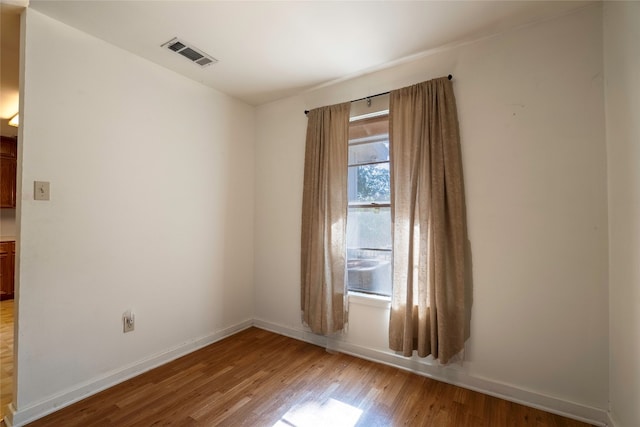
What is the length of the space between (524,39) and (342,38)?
1279 millimetres

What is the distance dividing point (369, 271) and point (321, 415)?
1.24 meters

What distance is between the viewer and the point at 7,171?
15.4 feet

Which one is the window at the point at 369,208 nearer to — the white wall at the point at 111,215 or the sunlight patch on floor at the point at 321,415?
the sunlight patch on floor at the point at 321,415

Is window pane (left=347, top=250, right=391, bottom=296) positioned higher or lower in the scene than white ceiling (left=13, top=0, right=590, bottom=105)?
lower

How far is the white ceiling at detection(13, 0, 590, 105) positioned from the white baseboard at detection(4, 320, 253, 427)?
255cm

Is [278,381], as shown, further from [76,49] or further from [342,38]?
[76,49]

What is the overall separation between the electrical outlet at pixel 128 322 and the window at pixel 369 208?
1892 mm

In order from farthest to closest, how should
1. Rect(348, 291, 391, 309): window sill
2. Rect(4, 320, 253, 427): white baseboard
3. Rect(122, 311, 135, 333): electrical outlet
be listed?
Rect(348, 291, 391, 309): window sill → Rect(122, 311, 135, 333): electrical outlet → Rect(4, 320, 253, 427): white baseboard

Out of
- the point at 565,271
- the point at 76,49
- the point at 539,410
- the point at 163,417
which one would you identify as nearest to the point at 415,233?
the point at 565,271

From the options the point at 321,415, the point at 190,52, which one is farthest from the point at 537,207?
the point at 190,52

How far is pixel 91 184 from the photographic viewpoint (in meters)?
2.10

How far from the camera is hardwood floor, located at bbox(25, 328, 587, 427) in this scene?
1.79 meters

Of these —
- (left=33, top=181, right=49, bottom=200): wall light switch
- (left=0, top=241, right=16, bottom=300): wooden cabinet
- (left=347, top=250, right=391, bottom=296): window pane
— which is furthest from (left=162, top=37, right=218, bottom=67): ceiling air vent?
(left=0, top=241, right=16, bottom=300): wooden cabinet

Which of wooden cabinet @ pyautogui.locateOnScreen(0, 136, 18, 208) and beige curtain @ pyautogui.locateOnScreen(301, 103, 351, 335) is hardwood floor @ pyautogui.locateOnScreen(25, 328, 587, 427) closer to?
beige curtain @ pyautogui.locateOnScreen(301, 103, 351, 335)
